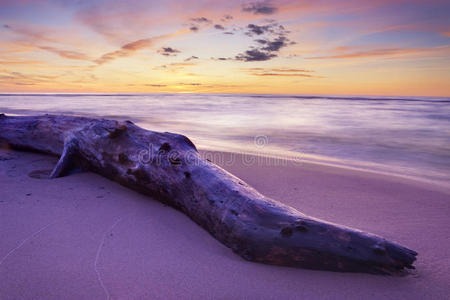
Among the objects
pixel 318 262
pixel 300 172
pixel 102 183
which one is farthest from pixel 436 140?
pixel 102 183

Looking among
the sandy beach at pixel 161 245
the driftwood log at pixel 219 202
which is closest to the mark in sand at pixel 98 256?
the sandy beach at pixel 161 245

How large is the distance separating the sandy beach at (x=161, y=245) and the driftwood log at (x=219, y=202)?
98mm

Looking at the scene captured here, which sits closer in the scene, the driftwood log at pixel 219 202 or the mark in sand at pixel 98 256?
the mark in sand at pixel 98 256

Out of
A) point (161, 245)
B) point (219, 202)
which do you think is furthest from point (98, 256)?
point (219, 202)

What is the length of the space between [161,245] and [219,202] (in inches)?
21.5

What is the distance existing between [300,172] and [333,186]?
696mm

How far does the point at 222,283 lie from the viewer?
1.71 metres

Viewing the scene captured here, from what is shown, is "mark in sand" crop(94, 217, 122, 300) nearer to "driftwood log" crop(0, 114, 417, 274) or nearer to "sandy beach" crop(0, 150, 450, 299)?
"sandy beach" crop(0, 150, 450, 299)

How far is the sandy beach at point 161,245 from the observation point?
164cm

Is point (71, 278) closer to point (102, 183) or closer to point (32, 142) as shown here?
point (102, 183)

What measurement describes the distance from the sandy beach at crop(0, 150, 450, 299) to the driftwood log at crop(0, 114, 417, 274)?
3.9 inches

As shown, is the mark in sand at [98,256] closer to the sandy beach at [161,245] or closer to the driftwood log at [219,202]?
the sandy beach at [161,245]

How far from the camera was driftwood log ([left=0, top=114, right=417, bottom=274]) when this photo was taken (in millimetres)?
1738

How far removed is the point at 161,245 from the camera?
211 cm
